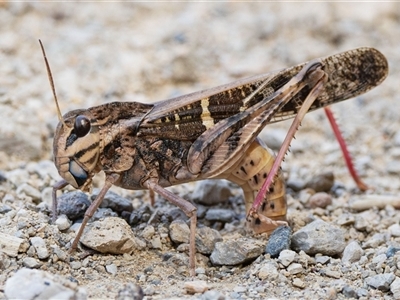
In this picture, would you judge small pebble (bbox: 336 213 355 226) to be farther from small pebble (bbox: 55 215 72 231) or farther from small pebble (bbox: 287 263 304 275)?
small pebble (bbox: 55 215 72 231)

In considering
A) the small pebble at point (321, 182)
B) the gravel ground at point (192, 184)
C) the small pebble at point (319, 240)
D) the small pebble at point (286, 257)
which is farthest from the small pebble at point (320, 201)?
the small pebble at point (286, 257)

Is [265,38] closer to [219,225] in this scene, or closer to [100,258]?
[219,225]

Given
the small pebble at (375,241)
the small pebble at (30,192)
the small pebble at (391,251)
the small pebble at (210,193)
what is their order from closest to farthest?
the small pebble at (391,251) < the small pebble at (375,241) < the small pebble at (30,192) < the small pebble at (210,193)

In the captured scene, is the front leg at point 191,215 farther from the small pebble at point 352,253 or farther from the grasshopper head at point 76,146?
the small pebble at point 352,253

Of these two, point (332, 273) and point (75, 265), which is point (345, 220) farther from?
point (75, 265)

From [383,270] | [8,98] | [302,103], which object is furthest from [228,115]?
[8,98]

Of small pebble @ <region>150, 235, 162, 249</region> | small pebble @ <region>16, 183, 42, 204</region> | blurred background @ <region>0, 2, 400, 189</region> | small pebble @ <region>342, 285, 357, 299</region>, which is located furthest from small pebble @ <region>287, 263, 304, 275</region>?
blurred background @ <region>0, 2, 400, 189</region>
